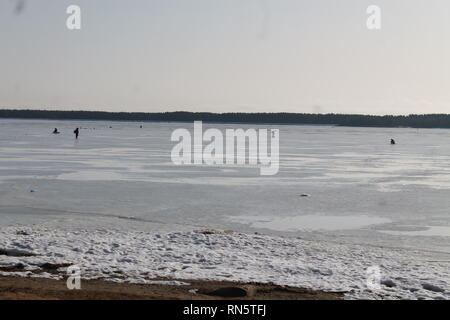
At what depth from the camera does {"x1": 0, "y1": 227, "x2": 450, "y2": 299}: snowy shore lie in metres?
9.45

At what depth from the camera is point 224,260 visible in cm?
1091

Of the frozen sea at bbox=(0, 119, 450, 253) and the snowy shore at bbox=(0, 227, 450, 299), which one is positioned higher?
the frozen sea at bbox=(0, 119, 450, 253)

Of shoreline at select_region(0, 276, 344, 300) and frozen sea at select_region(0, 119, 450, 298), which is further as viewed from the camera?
frozen sea at select_region(0, 119, 450, 298)

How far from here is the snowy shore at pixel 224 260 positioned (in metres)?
9.45

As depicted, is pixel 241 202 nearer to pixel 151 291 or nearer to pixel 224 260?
pixel 224 260

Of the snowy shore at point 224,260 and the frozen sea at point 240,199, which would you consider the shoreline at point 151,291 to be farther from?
the frozen sea at point 240,199

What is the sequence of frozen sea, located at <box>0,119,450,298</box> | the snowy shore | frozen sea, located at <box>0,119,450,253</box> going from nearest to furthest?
1. the snowy shore
2. frozen sea, located at <box>0,119,450,298</box>
3. frozen sea, located at <box>0,119,450,253</box>

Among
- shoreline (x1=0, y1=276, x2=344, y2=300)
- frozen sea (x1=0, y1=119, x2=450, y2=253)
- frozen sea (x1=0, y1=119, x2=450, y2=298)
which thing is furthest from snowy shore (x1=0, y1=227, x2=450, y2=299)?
frozen sea (x1=0, y1=119, x2=450, y2=253)

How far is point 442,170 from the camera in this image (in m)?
30.0

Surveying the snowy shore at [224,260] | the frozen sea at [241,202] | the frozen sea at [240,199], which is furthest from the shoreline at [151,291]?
the frozen sea at [240,199]

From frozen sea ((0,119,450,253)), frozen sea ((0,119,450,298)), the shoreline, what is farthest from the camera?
frozen sea ((0,119,450,253))

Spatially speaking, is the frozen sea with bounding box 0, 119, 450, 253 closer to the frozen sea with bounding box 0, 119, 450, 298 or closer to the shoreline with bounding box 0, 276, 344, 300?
the frozen sea with bounding box 0, 119, 450, 298

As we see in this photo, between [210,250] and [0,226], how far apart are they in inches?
195
